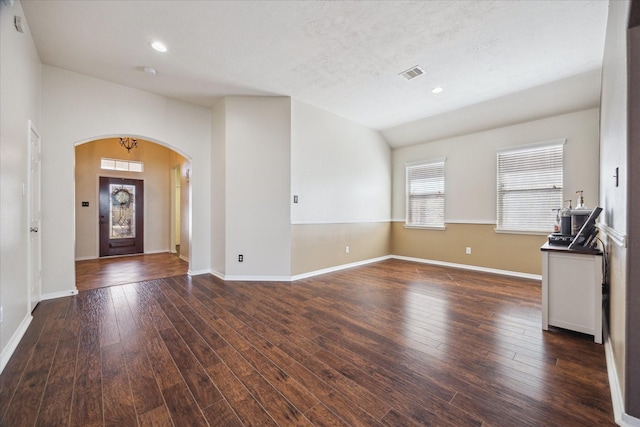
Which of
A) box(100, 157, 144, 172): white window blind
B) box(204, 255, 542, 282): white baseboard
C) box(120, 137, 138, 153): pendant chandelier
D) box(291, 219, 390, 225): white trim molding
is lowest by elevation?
box(204, 255, 542, 282): white baseboard

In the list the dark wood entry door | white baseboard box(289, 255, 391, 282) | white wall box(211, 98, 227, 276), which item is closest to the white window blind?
the dark wood entry door

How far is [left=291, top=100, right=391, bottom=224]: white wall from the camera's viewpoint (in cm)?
434

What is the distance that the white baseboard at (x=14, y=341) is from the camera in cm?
185

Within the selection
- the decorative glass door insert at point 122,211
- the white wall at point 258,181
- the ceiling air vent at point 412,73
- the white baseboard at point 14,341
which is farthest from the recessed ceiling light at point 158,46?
the decorative glass door insert at point 122,211

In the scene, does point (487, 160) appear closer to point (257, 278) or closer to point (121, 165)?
point (257, 278)

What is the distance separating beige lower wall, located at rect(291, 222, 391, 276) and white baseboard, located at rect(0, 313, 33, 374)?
9.44ft

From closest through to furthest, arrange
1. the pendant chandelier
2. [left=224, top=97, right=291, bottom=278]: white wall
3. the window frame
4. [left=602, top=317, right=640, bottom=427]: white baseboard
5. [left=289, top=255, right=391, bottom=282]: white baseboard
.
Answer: [left=602, top=317, right=640, bottom=427]: white baseboard → [left=224, top=97, right=291, bottom=278]: white wall → [left=289, top=255, right=391, bottom=282]: white baseboard → the window frame → the pendant chandelier

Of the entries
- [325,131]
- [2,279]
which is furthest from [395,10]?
[2,279]

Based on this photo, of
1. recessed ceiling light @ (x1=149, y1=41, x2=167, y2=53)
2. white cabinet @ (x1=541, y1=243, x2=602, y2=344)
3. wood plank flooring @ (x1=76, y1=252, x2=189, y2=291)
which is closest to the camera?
white cabinet @ (x1=541, y1=243, x2=602, y2=344)

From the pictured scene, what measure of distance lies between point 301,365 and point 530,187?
4621 mm

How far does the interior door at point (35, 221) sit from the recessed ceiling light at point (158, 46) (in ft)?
4.87

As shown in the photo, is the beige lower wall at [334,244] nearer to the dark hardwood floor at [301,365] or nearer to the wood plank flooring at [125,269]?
the dark hardwood floor at [301,365]

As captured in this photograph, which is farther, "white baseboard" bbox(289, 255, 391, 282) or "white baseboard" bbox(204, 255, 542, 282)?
"white baseboard" bbox(289, 255, 391, 282)

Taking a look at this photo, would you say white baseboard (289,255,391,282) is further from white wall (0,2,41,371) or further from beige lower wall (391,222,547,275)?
white wall (0,2,41,371)
